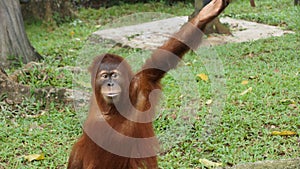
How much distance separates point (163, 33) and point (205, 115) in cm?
380

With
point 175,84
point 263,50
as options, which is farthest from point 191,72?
point 263,50

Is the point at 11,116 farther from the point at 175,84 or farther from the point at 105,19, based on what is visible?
the point at 105,19

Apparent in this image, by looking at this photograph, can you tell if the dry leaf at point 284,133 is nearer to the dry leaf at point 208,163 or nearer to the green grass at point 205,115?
the green grass at point 205,115

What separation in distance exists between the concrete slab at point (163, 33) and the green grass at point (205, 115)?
1.47ft

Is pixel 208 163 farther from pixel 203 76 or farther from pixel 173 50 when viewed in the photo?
pixel 203 76

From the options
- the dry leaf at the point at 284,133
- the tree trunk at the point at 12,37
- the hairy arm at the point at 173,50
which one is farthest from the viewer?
the tree trunk at the point at 12,37

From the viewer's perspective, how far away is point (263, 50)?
695 centimetres

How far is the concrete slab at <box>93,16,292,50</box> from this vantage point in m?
7.80

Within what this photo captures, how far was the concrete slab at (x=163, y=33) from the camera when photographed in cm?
780

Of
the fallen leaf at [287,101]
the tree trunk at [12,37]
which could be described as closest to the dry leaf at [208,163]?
the fallen leaf at [287,101]

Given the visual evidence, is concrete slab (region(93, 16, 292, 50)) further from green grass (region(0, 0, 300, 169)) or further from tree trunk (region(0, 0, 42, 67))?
tree trunk (region(0, 0, 42, 67))

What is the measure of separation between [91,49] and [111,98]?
4831 millimetres

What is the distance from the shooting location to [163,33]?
27.9 ft

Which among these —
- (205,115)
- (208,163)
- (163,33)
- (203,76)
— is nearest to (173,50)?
(208,163)
